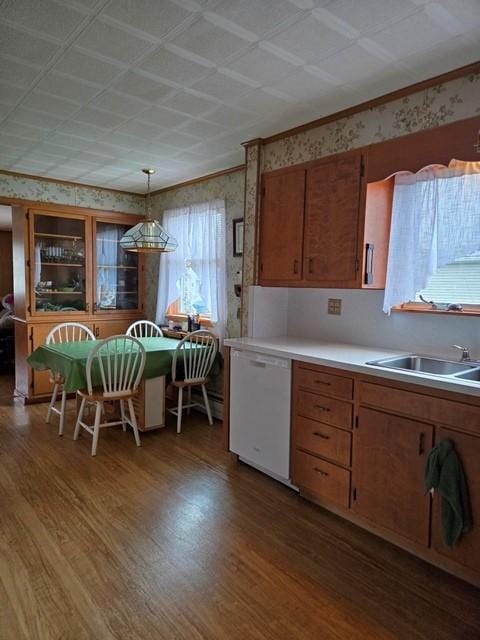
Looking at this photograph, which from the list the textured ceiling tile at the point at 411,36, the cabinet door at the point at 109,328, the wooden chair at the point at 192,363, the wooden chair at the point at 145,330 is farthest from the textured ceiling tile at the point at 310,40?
the cabinet door at the point at 109,328

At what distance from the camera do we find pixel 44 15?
174 cm

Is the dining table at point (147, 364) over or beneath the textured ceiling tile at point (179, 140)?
beneath

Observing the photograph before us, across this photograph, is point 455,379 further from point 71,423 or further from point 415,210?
point 71,423

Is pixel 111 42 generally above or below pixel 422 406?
above

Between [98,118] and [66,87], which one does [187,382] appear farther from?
[66,87]

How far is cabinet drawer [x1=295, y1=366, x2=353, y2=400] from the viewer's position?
2289mm

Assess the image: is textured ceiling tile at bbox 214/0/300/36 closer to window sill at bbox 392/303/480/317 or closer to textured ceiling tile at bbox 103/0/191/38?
textured ceiling tile at bbox 103/0/191/38

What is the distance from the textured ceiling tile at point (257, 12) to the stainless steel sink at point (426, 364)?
1649 millimetres

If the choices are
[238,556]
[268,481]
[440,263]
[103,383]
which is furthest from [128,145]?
[238,556]

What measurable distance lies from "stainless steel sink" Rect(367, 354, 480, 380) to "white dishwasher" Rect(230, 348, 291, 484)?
59 centimetres

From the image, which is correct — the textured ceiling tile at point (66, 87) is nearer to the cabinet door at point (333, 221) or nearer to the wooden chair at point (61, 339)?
the cabinet door at point (333, 221)

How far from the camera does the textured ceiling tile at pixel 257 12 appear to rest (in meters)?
1.65

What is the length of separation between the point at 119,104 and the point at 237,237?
5.33ft

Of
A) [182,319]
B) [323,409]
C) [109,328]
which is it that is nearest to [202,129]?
[323,409]
